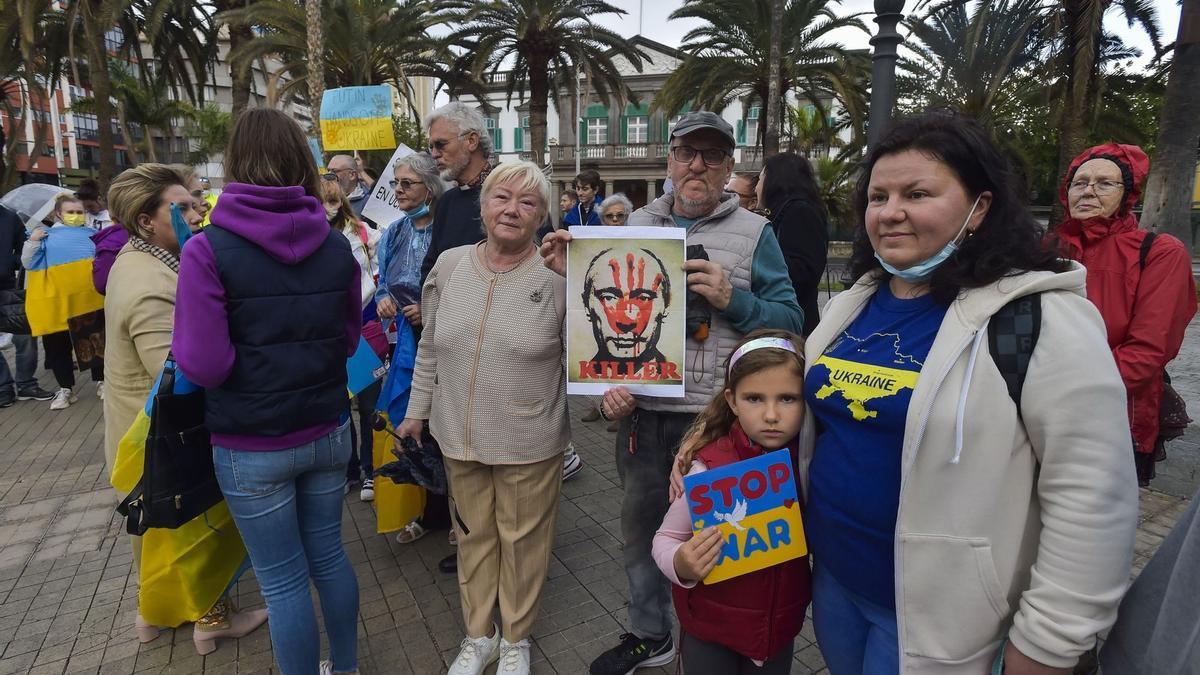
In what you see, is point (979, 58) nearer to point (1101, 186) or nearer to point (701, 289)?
point (1101, 186)

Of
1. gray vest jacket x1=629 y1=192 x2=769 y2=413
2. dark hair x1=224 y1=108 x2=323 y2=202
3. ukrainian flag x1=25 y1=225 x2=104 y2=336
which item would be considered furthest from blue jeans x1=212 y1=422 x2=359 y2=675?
ukrainian flag x1=25 y1=225 x2=104 y2=336

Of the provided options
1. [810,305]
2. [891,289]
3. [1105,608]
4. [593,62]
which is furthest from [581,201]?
[593,62]

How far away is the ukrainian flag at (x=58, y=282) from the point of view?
19.7ft

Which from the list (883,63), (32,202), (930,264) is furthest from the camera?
(32,202)

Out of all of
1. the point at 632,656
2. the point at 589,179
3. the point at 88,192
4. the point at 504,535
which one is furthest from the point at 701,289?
the point at 88,192

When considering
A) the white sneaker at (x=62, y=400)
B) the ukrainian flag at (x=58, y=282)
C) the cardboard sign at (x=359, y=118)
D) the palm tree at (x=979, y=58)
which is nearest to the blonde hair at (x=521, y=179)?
the cardboard sign at (x=359, y=118)

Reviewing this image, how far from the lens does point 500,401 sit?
241 cm

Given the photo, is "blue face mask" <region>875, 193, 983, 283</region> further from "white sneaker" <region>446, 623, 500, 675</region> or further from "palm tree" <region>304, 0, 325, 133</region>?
"palm tree" <region>304, 0, 325, 133</region>

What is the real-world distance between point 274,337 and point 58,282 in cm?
573

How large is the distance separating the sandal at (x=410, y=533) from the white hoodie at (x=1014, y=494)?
3019 millimetres

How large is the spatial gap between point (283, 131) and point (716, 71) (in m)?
17.9

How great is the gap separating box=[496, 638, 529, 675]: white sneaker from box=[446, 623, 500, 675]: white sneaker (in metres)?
0.07

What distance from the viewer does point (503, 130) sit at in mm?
43938

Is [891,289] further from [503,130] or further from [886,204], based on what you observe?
[503,130]
